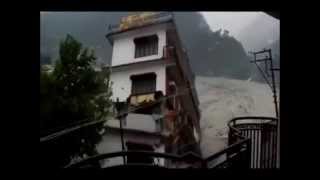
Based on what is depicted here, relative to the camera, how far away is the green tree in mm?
6094

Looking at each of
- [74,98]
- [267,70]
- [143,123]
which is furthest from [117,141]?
[267,70]

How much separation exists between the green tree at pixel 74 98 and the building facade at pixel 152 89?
0.27 meters

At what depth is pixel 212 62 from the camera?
19.9 ft

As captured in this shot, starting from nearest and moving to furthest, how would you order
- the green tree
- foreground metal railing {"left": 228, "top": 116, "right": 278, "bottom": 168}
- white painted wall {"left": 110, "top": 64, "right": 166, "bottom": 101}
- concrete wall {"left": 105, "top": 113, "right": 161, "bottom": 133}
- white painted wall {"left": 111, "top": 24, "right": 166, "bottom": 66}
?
foreground metal railing {"left": 228, "top": 116, "right": 278, "bottom": 168}
the green tree
white painted wall {"left": 110, "top": 64, "right": 166, "bottom": 101}
white painted wall {"left": 111, "top": 24, "right": 166, "bottom": 66}
concrete wall {"left": 105, "top": 113, "right": 161, "bottom": 133}

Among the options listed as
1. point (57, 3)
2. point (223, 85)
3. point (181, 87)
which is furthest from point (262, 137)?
point (57, 3)

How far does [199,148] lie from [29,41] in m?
4.33

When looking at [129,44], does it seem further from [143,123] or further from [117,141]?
[117,141]

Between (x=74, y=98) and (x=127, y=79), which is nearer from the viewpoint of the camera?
(x=74, y=98)

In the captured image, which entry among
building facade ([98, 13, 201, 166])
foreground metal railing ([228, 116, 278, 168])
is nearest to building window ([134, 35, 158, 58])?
building facade ([98, 13, 201, 166])

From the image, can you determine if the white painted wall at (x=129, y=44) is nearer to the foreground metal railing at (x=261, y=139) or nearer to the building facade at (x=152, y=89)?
the building facade at (x=152, y=89)

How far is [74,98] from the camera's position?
6.42m

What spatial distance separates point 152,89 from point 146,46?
2.62ft

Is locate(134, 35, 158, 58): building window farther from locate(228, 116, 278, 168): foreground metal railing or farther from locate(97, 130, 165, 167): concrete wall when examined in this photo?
locate(228, 116, 278, 168): foreground metal railing

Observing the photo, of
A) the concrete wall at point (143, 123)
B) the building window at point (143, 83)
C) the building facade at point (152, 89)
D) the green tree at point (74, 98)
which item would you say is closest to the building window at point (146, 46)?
the building facade at point (152, 89)
